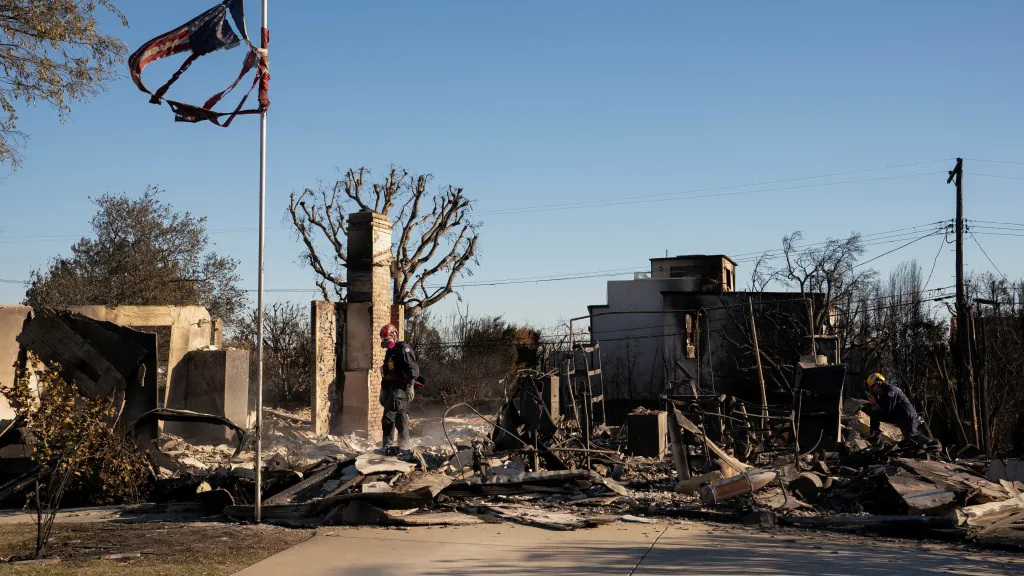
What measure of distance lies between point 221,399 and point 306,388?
11.2 m

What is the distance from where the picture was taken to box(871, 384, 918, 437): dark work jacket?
1298 centimetres

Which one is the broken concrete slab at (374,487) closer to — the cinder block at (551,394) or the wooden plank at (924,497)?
the cinder block at (551,394)

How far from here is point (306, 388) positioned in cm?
2992

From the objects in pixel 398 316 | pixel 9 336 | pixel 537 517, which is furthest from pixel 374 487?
pixel 398 316

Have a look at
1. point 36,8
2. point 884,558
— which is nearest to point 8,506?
point 36,8

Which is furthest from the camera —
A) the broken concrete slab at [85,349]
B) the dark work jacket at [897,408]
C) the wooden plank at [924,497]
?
the broken concrete slab at [85,349]

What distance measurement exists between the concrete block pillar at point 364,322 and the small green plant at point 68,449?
642 cm

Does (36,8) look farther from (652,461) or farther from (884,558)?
(884,558)

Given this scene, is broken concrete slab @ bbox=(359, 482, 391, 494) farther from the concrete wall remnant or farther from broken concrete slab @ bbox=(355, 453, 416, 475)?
the concrete wall remnant

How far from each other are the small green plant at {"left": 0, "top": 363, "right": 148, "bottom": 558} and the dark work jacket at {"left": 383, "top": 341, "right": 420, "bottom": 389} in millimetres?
3610

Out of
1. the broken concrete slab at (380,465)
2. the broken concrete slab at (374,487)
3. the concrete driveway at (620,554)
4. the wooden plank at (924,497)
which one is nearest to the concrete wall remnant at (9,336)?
the broken concrete slab at (380,465)

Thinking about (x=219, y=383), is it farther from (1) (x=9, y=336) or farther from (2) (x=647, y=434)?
(2) (x=647, y=434)

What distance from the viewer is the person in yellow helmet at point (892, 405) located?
12977 mm

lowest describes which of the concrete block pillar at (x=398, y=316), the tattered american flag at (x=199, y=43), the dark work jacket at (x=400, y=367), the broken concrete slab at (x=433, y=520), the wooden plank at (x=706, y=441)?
the broken concrete slab at (x=433, y=520)
